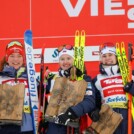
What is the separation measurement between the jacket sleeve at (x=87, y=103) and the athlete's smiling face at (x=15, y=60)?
69 centimetres

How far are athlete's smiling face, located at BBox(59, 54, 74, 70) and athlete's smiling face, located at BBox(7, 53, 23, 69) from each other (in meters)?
0.41

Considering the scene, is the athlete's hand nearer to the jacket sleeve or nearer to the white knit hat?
the jacket sleeve

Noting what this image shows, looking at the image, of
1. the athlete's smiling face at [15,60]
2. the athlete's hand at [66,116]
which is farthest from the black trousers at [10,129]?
the athlete's smiling face at [15,60]

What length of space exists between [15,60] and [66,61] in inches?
20.2

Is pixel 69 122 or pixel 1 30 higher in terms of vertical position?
pixel 1 30

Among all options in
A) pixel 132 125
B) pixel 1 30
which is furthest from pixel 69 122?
pixel 1 30

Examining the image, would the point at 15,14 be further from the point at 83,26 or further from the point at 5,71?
the point at 5,71

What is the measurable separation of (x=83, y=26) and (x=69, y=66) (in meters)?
1.52

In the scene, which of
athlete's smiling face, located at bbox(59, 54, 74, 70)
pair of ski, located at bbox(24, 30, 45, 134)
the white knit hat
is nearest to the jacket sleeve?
athlete's smiling face, located at bbox(59, 54, 74, 70)

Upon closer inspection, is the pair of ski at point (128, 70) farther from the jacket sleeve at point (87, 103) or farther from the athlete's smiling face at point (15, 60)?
the athlete's smiling face at point (15, 60)

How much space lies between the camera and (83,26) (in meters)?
5.92

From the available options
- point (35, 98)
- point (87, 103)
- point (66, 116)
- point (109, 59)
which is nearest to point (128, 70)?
point (109, 59)

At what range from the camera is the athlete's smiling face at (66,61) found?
4504mm

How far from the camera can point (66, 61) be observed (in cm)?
454
